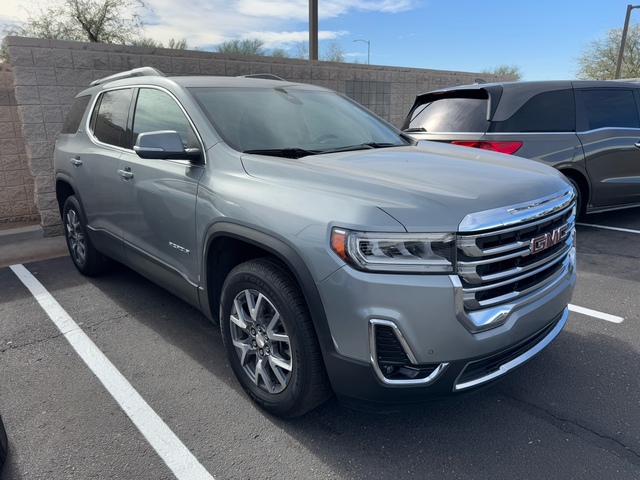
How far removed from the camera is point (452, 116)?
19.3ft

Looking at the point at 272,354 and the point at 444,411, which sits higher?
the point at 272,354

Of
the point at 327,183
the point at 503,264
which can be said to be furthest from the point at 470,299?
the point at 327,183

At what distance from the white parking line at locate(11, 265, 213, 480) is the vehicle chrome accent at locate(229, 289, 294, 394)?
20.6 inches

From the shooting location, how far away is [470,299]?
209 centimetres

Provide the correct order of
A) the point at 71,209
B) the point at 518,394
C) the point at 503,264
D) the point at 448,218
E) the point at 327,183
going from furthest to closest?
1. the point at 71,209
2. the point at 518,394
3. the point at 327,183
4. the point at 503,264
5. the point at 448,218

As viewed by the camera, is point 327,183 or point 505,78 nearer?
point 327,183

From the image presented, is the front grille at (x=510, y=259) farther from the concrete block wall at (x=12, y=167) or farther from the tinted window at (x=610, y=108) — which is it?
the concrete block wall at (x=12, y=167)

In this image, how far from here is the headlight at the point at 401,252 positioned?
2.06 metres

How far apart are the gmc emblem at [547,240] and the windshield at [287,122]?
1.36 meters

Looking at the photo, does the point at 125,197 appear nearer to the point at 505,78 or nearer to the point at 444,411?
the point at 444,411

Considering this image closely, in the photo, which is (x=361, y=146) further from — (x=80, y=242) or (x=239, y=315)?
(x=80, y=242)

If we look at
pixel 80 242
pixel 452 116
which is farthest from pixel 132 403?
pixel 452 116

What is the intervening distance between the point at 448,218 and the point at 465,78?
438 inches

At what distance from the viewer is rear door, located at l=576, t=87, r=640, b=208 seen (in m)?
5.97
